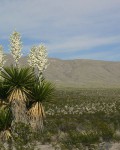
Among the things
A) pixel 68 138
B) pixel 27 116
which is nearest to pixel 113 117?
pixel 68 138

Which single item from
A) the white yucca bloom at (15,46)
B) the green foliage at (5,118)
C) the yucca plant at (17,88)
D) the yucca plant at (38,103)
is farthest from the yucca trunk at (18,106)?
the white yucca bloom at (15,46)

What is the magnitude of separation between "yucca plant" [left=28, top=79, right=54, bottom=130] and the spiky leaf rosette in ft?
1.14

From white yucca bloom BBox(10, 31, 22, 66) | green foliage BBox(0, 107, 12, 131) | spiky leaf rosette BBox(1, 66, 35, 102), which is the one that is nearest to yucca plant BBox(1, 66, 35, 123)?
spiky leaf rosette BBox(1, 66, 35, 102)

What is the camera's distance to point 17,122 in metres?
17.2

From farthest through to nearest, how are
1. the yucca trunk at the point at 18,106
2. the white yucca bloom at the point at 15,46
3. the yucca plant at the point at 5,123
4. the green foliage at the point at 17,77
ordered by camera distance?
the white yucca bloom at the point at 15,46
the green foliage at the point at 17,77
the yucca trunk at the point at 18,106
the yucca plant at the point at 5,123

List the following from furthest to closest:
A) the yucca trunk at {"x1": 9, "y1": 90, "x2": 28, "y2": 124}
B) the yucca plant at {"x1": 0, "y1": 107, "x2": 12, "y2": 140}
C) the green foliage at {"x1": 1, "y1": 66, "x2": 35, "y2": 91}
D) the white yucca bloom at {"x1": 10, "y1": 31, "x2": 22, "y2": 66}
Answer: the white yucca bloom at {"x1": 10, "y1": 31, "x2": 22, "y2": 66} → the green foliage at {"x1": 1, "y1": 66, "x2": 35, "y2": 91} → the yucca trunk at {"x1": 9, "y1": 90, "x2": 28, "y2": 124} → the yucca plant at {"x1": 0, "y1": 107, "x2": 12, "y2": 140}

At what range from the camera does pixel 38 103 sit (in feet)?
58.3

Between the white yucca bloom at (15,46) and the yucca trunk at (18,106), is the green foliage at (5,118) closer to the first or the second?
the yucca trunk at (18,106)

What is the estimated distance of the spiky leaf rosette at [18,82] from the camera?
1744 cm

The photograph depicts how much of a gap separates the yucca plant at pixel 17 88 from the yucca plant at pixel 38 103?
1.01 feet

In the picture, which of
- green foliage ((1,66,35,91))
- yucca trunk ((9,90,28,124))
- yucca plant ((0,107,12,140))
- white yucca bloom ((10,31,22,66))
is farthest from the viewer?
white yucca bloom ((10,31,22,66))

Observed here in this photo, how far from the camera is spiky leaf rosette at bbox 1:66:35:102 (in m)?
17.4

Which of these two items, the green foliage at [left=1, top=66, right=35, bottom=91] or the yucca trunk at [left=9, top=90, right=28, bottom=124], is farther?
the green foliage at [left=1, top=66, right=35, bottom=91]

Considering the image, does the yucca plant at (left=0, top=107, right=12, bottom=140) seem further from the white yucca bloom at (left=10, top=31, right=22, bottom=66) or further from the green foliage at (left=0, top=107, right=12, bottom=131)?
the white yucca bloom at (left=10, top=31, right=22, bottom=66)
